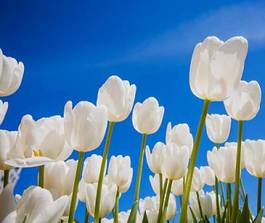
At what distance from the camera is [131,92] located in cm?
195

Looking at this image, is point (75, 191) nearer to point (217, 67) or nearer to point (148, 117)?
point (217, 67)

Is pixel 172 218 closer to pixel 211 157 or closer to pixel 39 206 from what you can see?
pixel 211 157

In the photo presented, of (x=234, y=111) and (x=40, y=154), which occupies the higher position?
(x=234, y=111)

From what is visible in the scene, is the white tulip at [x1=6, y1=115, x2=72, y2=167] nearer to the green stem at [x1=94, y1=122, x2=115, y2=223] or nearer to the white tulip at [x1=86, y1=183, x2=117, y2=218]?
the green stem at [x1=94, y1=122, x2=115, y2=223]

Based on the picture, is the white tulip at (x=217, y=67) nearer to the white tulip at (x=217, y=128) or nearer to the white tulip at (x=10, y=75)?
the white tulip at (x=10, y=75)

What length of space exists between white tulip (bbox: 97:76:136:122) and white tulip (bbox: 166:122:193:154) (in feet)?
1.97

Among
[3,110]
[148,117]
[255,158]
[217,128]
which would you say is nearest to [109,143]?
[3,110]

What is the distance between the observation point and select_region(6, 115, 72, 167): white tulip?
1.36 m

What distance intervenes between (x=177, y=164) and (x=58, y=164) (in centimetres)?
72

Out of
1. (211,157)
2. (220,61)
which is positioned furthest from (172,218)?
(220,61)

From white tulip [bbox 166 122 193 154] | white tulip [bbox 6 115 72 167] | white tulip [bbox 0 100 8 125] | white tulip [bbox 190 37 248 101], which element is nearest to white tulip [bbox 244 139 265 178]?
white tulip [bbox 166 122 193 154]

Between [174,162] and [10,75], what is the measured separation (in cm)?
92

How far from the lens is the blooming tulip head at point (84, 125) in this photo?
151cm

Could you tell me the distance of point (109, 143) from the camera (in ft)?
5.83
